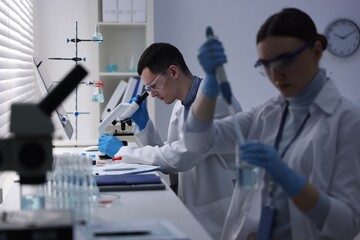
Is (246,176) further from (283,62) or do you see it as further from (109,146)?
(109,146)

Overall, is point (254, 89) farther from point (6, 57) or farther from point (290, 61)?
point (290, 61)

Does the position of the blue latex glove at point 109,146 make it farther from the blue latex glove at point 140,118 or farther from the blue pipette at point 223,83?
the blue pipette at point 223,83

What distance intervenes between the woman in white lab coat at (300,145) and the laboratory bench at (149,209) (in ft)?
0.70

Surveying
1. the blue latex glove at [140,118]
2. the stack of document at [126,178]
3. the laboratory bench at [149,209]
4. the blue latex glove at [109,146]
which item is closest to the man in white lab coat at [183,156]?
the blue latex glove at [109,146]

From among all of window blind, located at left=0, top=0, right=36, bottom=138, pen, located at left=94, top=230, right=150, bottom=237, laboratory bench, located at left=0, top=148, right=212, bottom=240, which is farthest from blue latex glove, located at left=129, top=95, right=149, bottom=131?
pen, located at left=94, top=230, right=150, bottom=237

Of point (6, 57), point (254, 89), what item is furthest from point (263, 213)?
point (254, 89)

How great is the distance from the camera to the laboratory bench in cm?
148

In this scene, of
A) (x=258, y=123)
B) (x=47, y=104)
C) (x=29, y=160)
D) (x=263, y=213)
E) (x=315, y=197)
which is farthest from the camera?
(x=258, y=123)

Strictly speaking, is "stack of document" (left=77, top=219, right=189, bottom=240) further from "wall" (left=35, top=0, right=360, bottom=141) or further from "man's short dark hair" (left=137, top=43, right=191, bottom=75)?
"wall" (left=35, top=0, right=360, bottom=141)

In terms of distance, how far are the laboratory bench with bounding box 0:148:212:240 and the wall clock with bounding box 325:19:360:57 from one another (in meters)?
3.17

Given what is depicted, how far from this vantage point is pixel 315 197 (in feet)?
4.86

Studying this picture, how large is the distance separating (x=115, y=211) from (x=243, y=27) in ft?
Result: 10.6

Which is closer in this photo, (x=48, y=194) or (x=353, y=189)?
(x=353, y=189)

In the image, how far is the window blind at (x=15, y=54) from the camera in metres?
2.74
